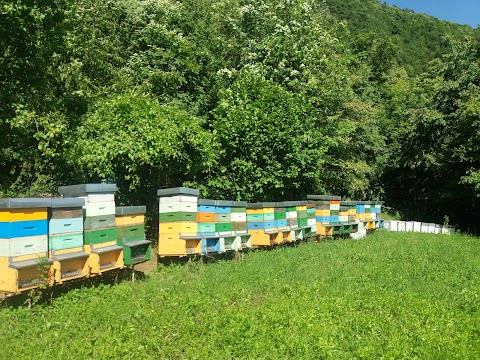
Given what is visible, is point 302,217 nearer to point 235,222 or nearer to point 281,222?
point 281,222

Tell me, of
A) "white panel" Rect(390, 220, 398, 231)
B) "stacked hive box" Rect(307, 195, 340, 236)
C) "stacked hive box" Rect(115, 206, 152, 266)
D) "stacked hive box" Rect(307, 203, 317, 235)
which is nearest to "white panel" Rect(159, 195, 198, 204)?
"stacked hive box" Rect(115, 206, 152, 266)

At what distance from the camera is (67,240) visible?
5715mm

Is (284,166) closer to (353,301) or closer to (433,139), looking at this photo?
(353,301)

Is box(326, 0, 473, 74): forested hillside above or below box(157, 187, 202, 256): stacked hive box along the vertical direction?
above

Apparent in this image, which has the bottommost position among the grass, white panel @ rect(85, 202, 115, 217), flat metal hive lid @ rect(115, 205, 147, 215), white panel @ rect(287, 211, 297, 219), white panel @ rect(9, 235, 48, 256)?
the grass

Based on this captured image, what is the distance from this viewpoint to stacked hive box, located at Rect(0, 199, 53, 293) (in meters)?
4.86

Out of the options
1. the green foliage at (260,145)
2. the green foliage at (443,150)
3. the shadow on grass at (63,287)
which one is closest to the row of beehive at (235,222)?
the shadow on grass at (63,287)

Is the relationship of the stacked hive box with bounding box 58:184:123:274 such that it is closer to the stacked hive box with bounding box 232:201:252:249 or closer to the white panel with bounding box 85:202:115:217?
the white panel with bounding box 85:202:115:217

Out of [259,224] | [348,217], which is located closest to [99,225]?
[259,224]

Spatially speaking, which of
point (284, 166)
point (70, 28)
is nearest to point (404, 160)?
point (284, 166)

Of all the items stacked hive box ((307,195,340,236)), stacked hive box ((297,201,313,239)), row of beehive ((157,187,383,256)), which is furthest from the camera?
stacked hive box ((307,195,340,236))

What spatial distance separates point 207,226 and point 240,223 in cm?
120

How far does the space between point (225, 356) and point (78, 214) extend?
303 centimetres

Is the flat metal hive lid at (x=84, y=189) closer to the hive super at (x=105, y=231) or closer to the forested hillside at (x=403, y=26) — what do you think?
the hive super at (x=105, y=231)
